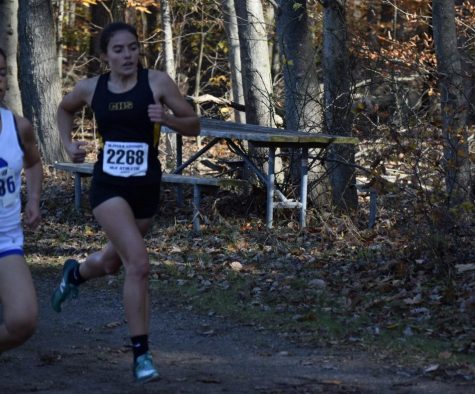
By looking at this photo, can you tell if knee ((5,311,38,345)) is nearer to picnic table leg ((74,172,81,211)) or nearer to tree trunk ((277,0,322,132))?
tree trunk ((277,0,322,132))

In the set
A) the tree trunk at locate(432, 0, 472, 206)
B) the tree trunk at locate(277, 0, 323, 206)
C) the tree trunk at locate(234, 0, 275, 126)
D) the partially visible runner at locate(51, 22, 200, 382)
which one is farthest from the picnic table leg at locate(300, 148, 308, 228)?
the partially visible runner at locate(51, 22, 200, 382)

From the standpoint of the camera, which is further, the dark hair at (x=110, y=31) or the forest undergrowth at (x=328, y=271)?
the forest undergrowth at (x=328, y=271)

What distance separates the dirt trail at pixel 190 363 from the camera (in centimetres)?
643

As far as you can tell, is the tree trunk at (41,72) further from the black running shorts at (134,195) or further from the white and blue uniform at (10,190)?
the white and blue uniform at (10,190)

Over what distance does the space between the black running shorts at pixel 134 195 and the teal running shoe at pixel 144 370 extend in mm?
923

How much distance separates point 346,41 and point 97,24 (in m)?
16.8

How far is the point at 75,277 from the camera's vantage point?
7.37 meters

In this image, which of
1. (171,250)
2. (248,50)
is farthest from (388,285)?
(248,50)

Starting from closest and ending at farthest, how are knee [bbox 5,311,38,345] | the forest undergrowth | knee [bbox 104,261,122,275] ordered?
1. knee [bbox 5,311,38,345]
2. knee [bbox 104,261,122,275]
3. the forest undergrowth

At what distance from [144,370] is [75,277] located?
1.44m

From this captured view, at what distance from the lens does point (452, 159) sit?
30.9 feet

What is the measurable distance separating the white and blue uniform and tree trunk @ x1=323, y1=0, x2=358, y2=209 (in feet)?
23.9

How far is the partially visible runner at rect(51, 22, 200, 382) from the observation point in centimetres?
632

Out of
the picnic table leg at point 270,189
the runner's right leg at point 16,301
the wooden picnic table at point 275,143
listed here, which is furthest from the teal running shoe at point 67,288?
the picnic table leg at point 270,189
